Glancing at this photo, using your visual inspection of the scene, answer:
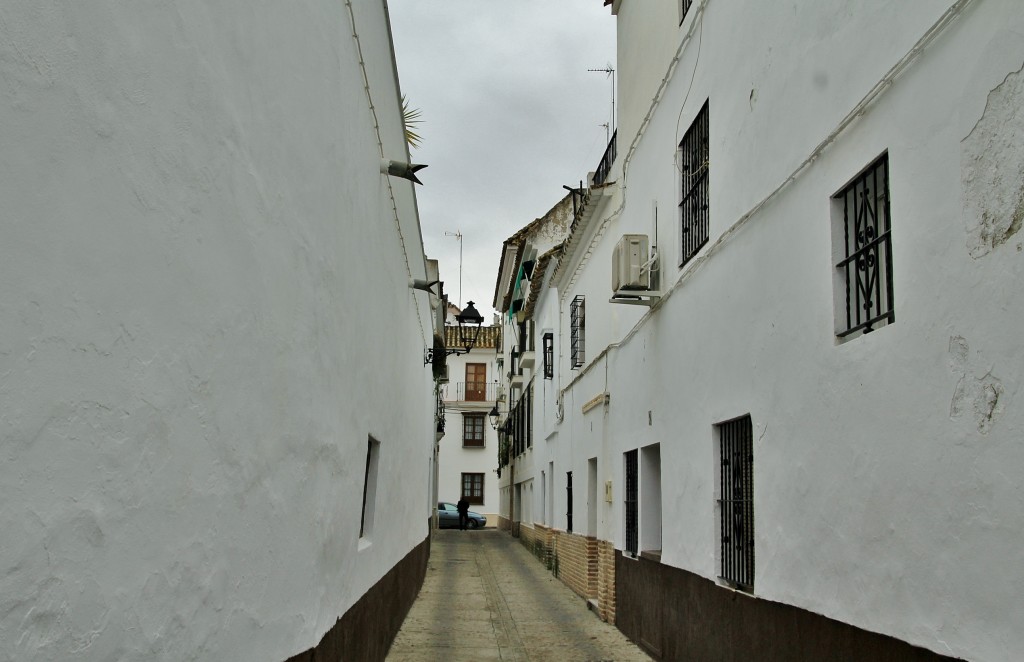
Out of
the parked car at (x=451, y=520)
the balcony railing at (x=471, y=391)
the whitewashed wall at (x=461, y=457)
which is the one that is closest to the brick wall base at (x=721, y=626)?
the parked car at (x=451, y=520)

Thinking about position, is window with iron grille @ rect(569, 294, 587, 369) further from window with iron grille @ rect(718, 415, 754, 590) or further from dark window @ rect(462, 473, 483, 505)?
dark window @ rect(462, 473, 483, 505)

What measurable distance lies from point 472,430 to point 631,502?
33211mm

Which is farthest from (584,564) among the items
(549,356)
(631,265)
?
(549,356)

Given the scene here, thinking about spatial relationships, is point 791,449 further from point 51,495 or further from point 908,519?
point 51,495

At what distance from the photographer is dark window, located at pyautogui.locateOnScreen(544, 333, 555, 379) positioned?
721 inches

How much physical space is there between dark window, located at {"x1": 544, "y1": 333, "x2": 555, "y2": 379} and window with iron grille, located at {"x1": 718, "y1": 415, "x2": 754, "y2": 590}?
1086 cm

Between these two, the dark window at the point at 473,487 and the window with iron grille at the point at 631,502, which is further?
the dark window at the point at 473,487

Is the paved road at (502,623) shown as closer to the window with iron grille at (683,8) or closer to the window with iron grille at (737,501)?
the window with iron grille at (737,501)

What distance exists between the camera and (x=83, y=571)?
2039 millimetres

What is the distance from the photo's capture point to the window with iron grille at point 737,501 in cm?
647

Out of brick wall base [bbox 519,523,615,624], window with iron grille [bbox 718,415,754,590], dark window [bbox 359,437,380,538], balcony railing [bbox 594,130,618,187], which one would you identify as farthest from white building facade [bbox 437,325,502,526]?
window with iron grille [bbox 718,415,754,590]

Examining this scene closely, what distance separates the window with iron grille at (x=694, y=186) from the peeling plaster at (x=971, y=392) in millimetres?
3951

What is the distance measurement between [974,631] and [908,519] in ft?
2.13

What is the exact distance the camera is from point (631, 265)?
355 inches
